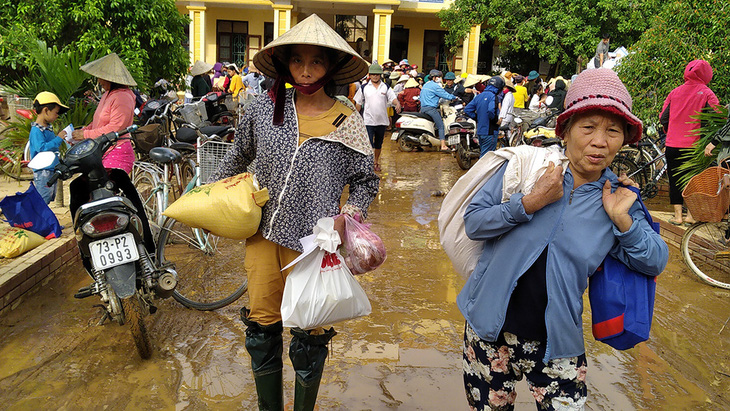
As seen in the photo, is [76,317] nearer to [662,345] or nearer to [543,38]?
[662,345]

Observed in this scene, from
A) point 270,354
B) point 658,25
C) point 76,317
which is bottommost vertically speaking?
point 76,317

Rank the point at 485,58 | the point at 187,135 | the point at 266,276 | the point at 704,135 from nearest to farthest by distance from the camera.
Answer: the point at 266,276, the point at 704,135, the point at 187,135, the point at 485,58

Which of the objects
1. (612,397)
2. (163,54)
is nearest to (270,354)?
(612,397)

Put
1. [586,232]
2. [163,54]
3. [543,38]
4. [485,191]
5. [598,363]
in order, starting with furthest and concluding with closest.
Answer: [543,38]
[163,54]
[598,363]
[485,191]
[586,232]

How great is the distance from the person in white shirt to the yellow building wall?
20.0 m

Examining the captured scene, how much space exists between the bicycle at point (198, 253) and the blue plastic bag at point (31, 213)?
85cm

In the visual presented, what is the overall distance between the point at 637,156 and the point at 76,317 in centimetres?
851

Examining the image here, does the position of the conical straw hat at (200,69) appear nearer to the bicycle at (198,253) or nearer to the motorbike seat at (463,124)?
the motorbike seat at (463,124)

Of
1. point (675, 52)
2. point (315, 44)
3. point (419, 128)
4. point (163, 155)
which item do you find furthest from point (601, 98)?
point (419, 128)

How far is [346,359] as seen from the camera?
385 cm

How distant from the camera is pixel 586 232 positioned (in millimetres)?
2139

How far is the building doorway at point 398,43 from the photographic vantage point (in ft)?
99.5

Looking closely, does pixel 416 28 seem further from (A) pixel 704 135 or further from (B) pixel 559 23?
(A) pixel 704 135

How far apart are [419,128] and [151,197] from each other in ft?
27.5
